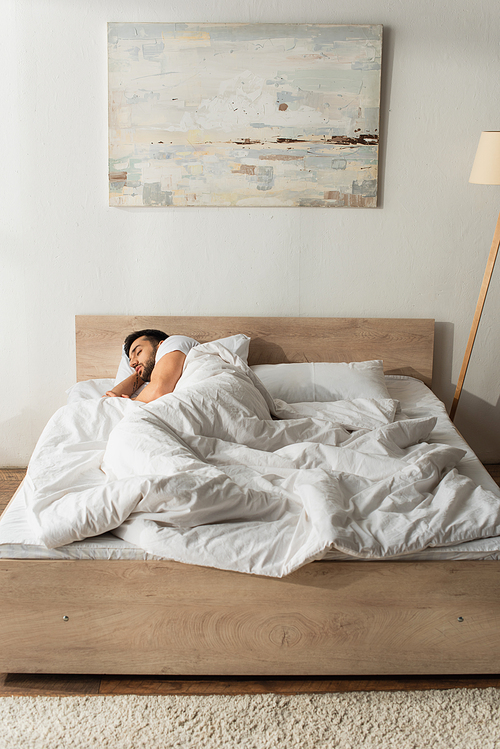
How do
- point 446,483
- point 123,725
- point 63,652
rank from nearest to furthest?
point 123,725, point 63,652, point 446,483

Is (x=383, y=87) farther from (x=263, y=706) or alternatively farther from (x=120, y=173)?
(x=263, y=706)

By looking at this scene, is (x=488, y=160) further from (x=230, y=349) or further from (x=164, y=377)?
(x=164, y=377)

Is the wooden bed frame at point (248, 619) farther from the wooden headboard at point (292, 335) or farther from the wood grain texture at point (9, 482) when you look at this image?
the wooden headboard at point (292, 335)

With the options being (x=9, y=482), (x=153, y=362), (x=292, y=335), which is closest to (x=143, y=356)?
(x=153, y=362)

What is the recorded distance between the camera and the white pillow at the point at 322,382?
2.54m

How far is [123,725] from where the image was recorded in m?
1.47

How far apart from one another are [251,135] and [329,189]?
1.38 feet

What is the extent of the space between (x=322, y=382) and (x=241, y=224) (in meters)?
0.84

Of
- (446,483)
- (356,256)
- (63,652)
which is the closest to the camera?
(63,652)

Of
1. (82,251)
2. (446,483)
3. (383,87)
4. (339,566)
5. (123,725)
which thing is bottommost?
(123,725)

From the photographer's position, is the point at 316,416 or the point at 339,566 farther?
the point at 316,416

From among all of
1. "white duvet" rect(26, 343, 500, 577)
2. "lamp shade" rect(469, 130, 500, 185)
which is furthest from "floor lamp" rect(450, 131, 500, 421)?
"white duvet" rect(26, 343, 500, 577)

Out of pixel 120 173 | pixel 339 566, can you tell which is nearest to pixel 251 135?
pixel 120 173

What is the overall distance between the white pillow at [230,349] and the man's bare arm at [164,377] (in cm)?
30
